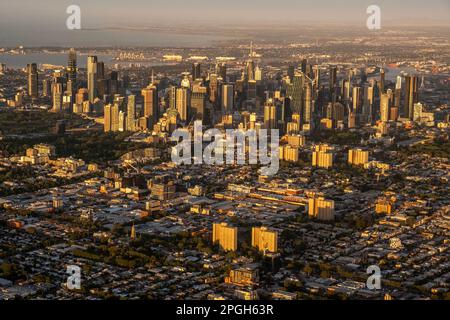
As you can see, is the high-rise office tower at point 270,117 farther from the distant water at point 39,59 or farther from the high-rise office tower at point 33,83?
the distant water at point 39,59

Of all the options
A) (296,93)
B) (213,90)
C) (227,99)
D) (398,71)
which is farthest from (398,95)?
(398,71)

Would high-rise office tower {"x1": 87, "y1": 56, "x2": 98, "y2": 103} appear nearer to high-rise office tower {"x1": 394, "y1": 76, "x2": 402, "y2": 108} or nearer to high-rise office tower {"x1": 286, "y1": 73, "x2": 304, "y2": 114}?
high-rise office tower {"x1": 286, "y1": 73, "x2": 304, "y2": 114}

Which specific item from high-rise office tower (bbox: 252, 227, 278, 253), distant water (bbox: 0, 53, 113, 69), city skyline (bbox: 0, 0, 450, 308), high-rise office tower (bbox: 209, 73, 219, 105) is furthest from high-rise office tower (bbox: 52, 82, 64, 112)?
high-rise office tower (bbox: 252, 227, 278, 253)

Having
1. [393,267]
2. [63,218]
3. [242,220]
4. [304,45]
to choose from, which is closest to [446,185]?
[242,220]

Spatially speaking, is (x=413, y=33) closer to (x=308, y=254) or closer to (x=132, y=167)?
(x=132, y=167)

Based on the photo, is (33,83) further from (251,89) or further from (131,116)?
(131,116)
